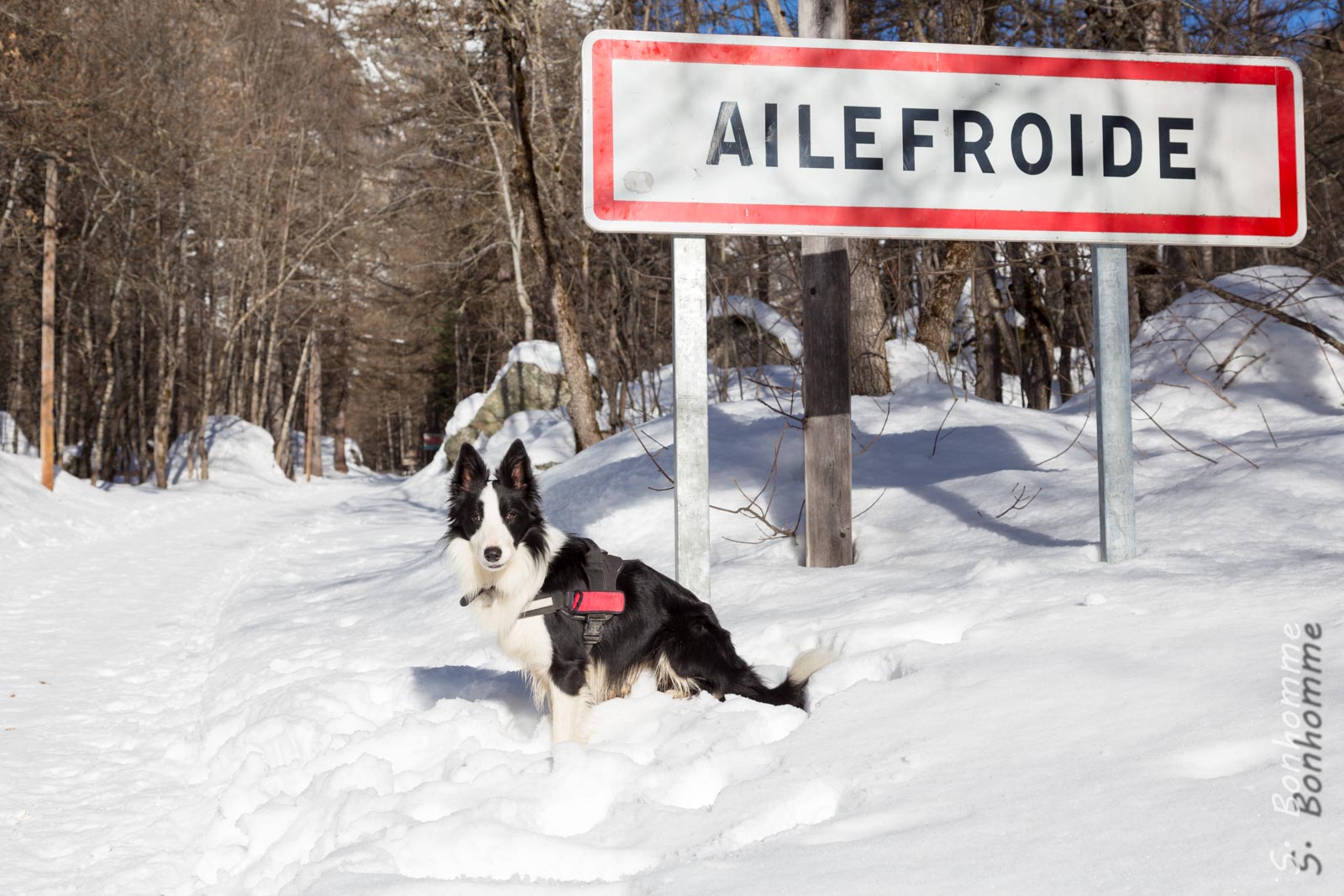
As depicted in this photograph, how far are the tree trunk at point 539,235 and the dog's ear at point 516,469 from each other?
937 cm

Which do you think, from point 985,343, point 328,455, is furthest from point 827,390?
point 328,455

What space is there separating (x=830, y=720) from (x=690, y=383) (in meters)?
Result: 1.36

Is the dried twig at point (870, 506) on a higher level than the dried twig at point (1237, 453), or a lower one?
lower

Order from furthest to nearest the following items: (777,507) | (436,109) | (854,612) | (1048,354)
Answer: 1. (436,109)
2. (1048,354)
3. (777,507)
4. (854,612)

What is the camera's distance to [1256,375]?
337 inches

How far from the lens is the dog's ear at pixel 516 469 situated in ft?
13.4

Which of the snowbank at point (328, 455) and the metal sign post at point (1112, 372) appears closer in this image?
the metal sign post at point (1112, 372)

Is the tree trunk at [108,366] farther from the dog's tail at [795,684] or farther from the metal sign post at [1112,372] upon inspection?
the metal sign post at [1112,372]

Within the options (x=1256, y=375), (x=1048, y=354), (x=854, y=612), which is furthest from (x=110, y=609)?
(x=1048, y=354)

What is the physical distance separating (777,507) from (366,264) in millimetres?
29527

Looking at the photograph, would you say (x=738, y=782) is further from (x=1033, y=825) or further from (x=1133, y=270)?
(x=1133, y=270)

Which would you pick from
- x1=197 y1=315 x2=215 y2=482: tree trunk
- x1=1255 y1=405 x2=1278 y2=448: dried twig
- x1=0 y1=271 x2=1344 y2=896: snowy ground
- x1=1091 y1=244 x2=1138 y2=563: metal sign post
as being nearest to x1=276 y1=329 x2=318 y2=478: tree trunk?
x1=197 y1=315 x2=215 y2=482: tree trunk

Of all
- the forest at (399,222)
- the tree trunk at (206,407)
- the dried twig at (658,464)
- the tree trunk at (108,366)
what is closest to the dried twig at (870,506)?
the dried twig at (658,464)

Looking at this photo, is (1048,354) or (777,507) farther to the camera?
(1048,354)
